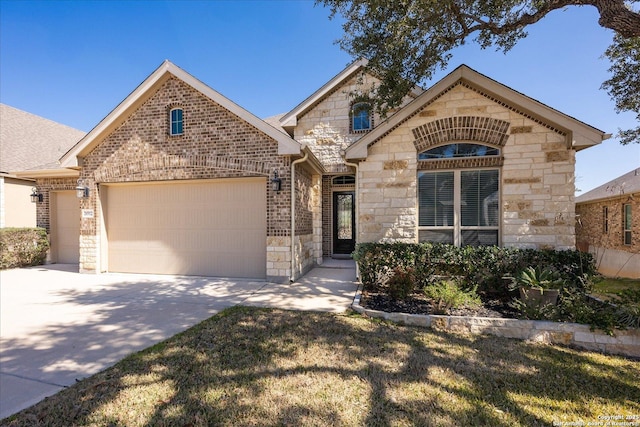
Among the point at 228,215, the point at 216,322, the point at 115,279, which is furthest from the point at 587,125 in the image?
the point at 115,279

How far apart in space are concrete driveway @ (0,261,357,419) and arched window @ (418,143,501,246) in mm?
2749

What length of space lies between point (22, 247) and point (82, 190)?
429cm

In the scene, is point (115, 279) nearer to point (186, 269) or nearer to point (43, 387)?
point (186, 269)

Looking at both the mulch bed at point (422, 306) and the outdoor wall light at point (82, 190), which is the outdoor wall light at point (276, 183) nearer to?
the mulch bed at point (422, 306)

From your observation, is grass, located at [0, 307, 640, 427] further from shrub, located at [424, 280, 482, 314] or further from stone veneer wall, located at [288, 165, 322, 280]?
stone veneer wall, located at [288, 165, 322, 280]

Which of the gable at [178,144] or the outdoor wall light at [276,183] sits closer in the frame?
the outdoor wall light at [276,183]

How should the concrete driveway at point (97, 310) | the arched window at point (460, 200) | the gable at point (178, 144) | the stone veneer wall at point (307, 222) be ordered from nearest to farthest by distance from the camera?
the concrete driveway at point (97, 310), the arched window at point (460, 200), the gable at point (178, 144), the stone veneer wall at point (307, 222)

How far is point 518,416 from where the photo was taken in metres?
2.68

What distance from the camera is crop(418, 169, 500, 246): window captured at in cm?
675

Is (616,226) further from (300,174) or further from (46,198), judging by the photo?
(46,198)

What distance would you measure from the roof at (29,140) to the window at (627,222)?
81.9ft

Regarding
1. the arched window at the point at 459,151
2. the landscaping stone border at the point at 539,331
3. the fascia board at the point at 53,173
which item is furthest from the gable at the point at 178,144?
the landscaping stone border at the point at 539,331

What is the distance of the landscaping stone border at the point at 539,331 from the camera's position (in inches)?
165

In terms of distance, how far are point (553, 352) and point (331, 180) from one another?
909 centimetres
